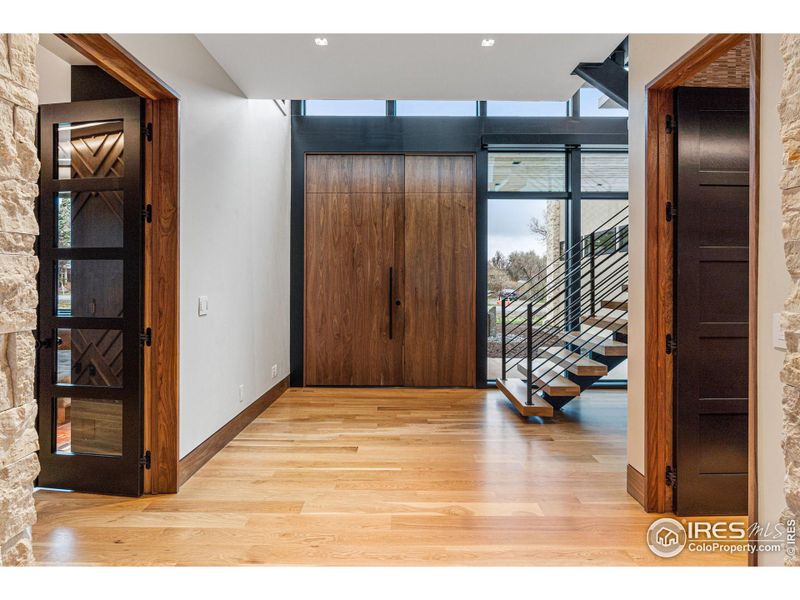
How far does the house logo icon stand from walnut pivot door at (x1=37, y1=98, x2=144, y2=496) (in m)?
2.76

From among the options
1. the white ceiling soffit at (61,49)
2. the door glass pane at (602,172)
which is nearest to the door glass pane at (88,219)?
the white ceiling soffit at (61,49)

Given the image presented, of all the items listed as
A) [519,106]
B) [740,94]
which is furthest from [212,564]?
[519,106]

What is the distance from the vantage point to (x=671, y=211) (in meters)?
2.34

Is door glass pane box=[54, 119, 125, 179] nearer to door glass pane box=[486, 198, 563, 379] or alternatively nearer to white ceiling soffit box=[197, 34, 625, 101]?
white ceiling soffit box=[197, 34, 625, 101]

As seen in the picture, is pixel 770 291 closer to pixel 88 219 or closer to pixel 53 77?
pixel 88 219

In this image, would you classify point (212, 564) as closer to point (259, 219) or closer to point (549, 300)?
point (259, 219)

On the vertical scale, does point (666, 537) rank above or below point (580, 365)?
below

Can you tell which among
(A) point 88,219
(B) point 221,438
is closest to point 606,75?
(A) point 88,219

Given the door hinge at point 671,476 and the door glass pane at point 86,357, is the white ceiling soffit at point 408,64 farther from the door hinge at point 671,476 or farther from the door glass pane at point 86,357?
the door hinge at point 671,476

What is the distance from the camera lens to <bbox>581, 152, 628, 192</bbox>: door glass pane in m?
5.30

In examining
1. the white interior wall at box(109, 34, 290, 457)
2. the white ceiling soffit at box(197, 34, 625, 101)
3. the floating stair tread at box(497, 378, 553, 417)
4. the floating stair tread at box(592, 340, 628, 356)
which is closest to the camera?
the white interior wall at box(109, 34, 290, 457)

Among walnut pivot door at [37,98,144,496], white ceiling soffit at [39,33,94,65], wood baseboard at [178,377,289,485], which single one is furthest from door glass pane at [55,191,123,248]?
wood baseboard at [178,377,289,485]

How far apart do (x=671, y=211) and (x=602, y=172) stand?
3308 millimetres

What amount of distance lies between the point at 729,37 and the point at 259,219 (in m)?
3.64
